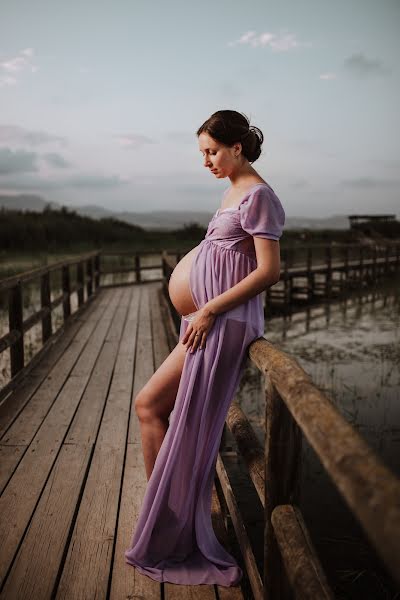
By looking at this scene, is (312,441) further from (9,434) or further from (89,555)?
(9,434)

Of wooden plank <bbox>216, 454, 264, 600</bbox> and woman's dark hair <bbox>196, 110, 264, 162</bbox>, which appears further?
woman's dark hair <bbox>196, 110, 264, 162</bbox>

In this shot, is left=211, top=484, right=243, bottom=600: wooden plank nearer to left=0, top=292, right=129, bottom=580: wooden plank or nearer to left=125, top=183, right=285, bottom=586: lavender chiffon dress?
left=125, top=183, right=285, bottom=586: lavender chiffon dress

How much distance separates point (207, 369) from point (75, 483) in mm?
1370

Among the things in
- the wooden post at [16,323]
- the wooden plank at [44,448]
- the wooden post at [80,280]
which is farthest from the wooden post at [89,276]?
the wooden post at [16,323]

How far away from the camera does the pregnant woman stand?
182cm

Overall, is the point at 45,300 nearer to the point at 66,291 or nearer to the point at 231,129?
the point at 66,291

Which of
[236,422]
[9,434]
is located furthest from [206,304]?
[9,434]

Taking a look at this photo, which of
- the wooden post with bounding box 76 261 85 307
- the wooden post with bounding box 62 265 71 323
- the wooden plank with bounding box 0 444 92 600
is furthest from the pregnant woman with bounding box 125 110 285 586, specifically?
the wooden post with bounding box 76 261 85 307

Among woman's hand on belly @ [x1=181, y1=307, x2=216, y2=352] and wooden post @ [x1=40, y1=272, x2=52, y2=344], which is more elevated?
woman's hand on belly @ [x1=181, y1=307, x2=216, y2=352]

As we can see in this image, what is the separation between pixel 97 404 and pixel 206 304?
2529mm

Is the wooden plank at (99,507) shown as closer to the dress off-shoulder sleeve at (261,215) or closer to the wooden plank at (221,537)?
the wooden plank at (221,537)

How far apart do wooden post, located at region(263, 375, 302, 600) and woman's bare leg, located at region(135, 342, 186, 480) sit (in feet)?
1.88

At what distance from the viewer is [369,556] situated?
345cm

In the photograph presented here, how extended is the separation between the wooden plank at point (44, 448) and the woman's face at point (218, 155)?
1830 mm
